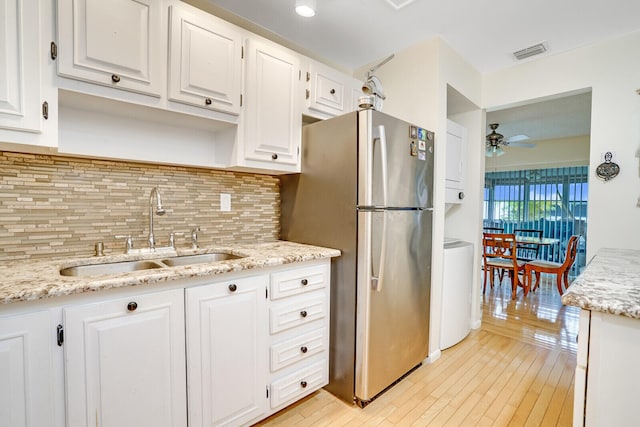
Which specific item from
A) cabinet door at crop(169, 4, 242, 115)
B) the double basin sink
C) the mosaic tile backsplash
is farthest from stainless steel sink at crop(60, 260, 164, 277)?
cabinet door at crop(169, 4, 242, 115)

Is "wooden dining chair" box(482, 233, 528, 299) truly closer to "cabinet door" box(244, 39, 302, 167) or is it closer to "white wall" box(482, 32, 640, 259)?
"white wall" box(482, 32, 640, 259)

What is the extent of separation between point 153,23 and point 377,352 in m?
2.13

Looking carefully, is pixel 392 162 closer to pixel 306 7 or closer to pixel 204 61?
pixel 306 7

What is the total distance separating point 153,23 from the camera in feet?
4.67

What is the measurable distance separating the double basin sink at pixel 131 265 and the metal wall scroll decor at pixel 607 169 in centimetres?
279

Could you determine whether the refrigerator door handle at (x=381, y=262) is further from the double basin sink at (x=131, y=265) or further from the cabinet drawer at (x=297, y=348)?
the double basin sink at (x=131, y=265)

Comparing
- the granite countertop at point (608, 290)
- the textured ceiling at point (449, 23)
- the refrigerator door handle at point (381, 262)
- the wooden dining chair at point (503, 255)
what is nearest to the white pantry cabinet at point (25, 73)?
the textured ceiling at point (449, 23)

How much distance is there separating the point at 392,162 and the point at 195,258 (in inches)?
52.9

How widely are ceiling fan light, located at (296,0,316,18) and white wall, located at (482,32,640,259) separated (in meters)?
2.13

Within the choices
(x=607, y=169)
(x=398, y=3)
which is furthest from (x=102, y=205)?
(x=607, y=169)

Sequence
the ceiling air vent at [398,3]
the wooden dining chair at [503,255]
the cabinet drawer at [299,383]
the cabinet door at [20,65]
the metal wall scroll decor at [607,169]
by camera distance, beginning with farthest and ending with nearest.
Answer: the wooden dining chair at [503,255] < the metal wall scroll decor at [607,169] < the ceiling air vent at [398,3] < the cabinet drawer at [299,383] < the cabinet door at [20,65]

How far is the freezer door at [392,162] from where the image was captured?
5.58ft

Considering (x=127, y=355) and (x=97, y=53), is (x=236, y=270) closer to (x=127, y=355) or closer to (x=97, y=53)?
(x=127, y=355)

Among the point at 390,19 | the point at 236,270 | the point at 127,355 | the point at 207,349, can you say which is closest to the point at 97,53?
the point at 236,270
